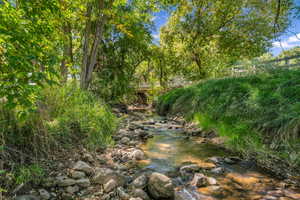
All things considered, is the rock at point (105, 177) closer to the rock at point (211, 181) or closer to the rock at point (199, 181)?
the rock at point (199, 181)

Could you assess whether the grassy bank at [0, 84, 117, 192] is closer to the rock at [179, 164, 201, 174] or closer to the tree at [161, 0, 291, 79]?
the rock at [179, 164, 201, 174]

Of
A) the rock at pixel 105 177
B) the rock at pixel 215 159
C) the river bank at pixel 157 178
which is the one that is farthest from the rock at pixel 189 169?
the rock at pixel 105 177

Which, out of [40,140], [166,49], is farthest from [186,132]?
[166,49]

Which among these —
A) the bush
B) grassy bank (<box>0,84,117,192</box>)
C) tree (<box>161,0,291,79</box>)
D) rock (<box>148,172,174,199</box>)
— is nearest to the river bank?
rock (<box>148,172,174,199</box>)

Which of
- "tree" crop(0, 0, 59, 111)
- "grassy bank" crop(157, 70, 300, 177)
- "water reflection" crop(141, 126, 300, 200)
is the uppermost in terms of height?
"tree" crop(0, 0, 59, 111)

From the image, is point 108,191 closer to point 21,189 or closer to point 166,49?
point 21,189

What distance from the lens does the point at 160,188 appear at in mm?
2115

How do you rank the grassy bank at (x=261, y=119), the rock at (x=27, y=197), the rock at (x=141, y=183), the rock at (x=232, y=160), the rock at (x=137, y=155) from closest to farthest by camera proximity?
the rock at (x=27, y=197) < the rock at (x=141, y=183) < the grassy bank at (x=261, y=119) < the rock at (x=232, y=160) < the rock at (x=137, y=155)

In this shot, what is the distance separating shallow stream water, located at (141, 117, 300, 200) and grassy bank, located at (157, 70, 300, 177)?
35 cm

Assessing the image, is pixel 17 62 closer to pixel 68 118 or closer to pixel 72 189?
pixel 72 189

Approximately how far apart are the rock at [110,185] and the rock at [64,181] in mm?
387

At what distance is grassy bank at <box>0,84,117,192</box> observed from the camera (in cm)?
195

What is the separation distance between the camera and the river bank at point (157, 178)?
6.85 feet

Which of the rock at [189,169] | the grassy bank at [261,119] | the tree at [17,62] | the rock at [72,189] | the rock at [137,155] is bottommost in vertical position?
the rock at [189,169]
